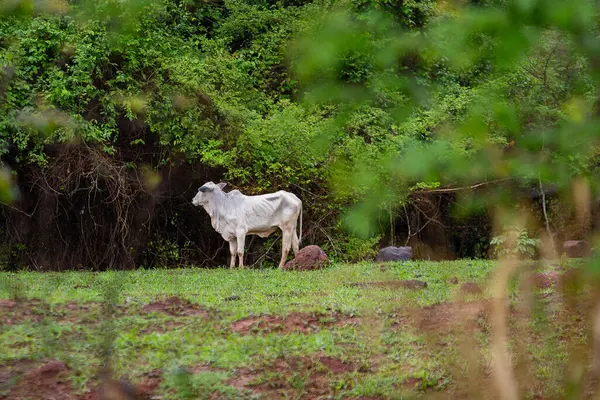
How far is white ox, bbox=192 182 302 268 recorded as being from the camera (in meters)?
14.8

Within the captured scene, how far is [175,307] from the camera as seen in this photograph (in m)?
8.70

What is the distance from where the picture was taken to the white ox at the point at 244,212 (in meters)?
14.8

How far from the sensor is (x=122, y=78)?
15703 millimetres

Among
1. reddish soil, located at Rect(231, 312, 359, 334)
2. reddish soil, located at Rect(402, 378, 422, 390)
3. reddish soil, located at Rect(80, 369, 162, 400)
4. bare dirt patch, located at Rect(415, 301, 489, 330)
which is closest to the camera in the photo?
A: reddish soil, located at Rect(80, 369, 162, 400)

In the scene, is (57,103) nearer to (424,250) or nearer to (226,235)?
(226,235)

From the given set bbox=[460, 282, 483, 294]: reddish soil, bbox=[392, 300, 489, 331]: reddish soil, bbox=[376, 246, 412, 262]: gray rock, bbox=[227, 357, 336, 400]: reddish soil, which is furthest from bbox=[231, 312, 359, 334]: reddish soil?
bbox=[376, 246, 412, 262]: gray rock

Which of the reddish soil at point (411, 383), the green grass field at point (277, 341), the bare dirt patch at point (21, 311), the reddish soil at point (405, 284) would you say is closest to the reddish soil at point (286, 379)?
the green grass field at point (277, 341)

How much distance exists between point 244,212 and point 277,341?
728 cm

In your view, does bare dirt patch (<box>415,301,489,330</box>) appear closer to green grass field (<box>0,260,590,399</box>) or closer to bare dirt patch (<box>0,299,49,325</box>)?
green grass field (<box>0,260,590,399</box>)

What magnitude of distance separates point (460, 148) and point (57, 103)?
13.5m

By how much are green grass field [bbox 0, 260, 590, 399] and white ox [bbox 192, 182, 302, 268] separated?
4.53 metres

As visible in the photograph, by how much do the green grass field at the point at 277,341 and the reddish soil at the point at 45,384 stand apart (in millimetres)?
13

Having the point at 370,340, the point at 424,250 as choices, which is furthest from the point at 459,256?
the point at 370,340

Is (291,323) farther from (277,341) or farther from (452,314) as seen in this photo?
(452,314)
